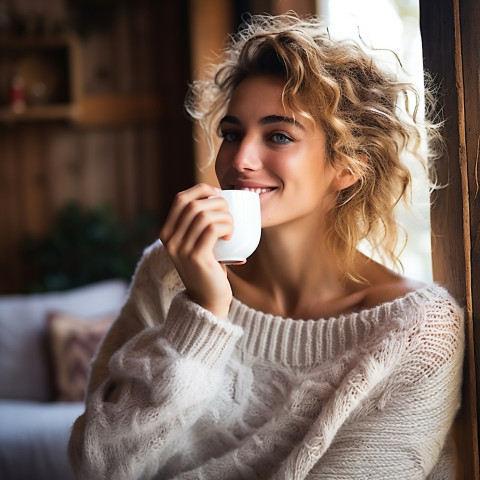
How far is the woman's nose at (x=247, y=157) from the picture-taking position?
1253 millimetres

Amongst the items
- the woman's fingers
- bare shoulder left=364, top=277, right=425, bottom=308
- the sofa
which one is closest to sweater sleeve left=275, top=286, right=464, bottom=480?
bare shoulder left=364, top=277, right=425, bottom=308

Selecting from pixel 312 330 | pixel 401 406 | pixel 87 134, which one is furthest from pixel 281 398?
pixel 87 134

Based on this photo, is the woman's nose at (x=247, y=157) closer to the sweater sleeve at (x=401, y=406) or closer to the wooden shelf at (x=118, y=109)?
the sweater sleeve at (x=401, y=406)

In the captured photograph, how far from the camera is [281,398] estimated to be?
131 cm

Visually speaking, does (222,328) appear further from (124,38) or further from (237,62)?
(124,38)

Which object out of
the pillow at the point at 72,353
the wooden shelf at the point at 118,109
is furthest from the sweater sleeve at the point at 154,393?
the wooden shelf at the point at 118,109

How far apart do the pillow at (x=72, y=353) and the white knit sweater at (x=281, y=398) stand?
58.3 inches

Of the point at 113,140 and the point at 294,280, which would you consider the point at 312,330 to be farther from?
the point at 113,140

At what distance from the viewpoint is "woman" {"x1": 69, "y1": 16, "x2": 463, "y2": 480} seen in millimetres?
1161

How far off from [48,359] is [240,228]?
2.04 metres

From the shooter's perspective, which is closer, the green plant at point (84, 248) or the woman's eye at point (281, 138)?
the woman's eye at point (281, 138)

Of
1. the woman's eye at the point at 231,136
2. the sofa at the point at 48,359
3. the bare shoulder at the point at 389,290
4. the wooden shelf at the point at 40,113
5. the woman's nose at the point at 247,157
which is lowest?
the sofa at the point at 48,359

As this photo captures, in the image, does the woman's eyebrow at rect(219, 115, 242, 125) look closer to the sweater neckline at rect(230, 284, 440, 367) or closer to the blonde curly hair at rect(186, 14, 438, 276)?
the blonde curly hair at rect(186, 14, 438, 276)

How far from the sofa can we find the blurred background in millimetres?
782
